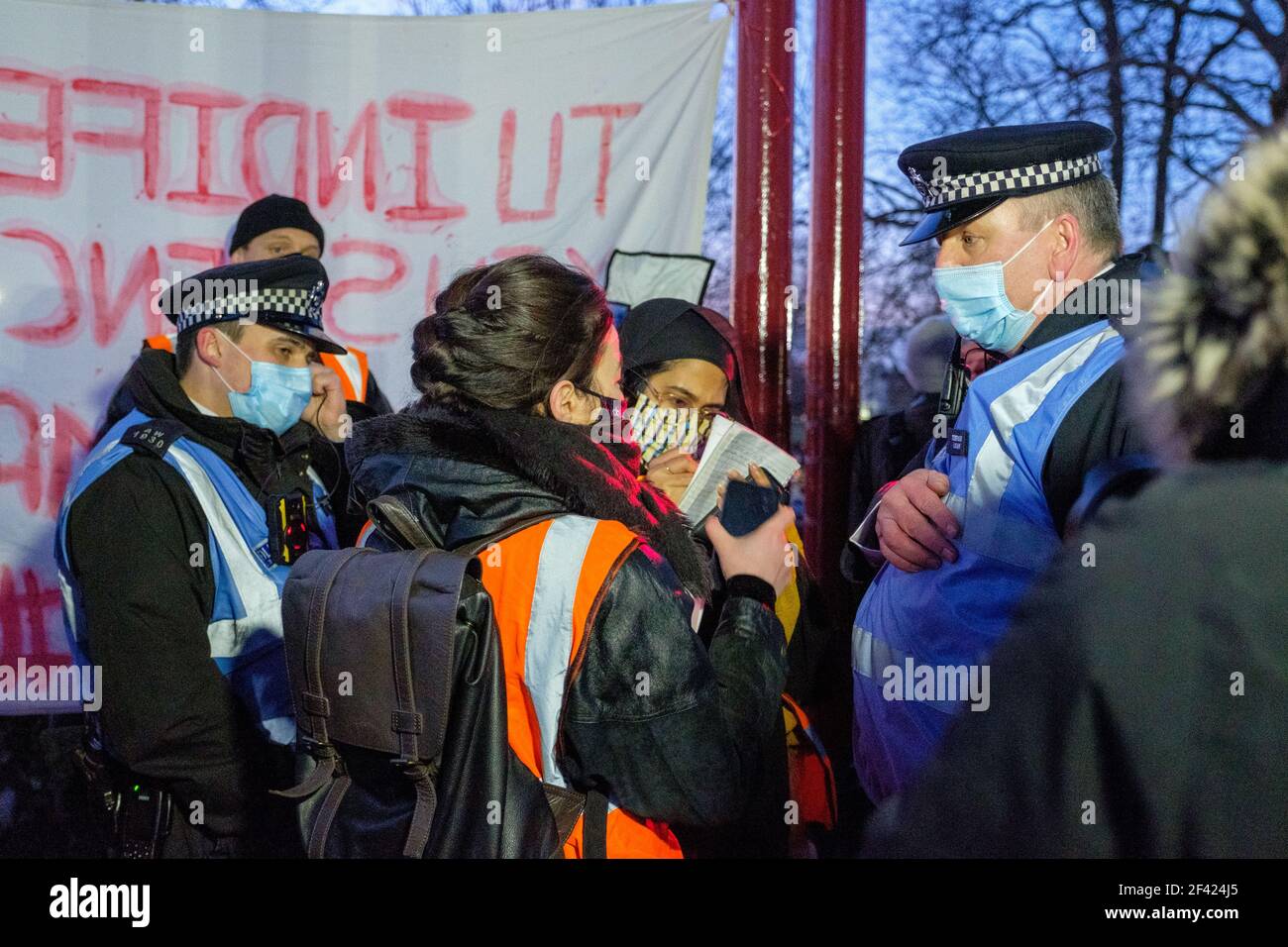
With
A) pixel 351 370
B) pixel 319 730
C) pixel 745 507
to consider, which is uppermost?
pixel 351 370

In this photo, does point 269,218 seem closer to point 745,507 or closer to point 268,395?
point 268,395

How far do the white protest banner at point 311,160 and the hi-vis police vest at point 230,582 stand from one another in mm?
1143

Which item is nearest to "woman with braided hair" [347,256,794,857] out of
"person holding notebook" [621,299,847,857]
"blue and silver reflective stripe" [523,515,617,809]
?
"blue and silver reflective stripe" [523,515,617,809]

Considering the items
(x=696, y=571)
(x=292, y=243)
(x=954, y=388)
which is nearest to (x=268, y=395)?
(x=292, y=243)

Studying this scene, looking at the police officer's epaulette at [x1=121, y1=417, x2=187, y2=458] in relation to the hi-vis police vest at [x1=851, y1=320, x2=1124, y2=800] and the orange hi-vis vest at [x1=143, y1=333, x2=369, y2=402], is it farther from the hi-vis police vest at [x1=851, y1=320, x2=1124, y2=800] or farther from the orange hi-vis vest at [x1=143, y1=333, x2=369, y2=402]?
the hi-vis police vest at [x1=851, y1=320, x2=1124, y2=800]

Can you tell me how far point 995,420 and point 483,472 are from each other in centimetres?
102

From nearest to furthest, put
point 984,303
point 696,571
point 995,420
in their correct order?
point 696,571
point 995,420
point 984,303

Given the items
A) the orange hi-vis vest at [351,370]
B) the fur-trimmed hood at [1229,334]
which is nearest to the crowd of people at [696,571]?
the fur-trimmed hood at [1229,334]

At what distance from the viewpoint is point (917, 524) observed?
2352 millimetres

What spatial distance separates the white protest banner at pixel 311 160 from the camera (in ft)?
12.4

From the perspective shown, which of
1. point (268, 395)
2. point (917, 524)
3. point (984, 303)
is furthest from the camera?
point (268, 395)

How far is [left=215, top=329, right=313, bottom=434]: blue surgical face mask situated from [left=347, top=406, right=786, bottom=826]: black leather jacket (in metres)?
1.22

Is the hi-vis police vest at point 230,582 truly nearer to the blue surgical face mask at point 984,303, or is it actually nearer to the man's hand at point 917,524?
the man's hand at point 917,524
